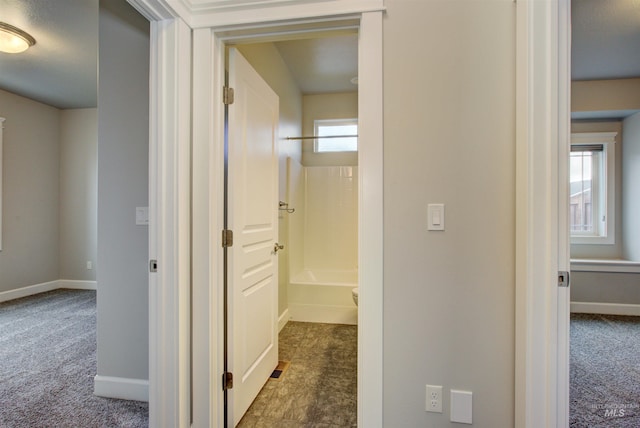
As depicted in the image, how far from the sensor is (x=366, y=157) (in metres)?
1.30

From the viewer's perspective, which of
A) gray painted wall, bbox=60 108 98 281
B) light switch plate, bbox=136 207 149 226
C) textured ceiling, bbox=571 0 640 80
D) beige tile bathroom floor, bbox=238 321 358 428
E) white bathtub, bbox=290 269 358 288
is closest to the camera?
beige tile bathroom floor, bbox=238 321 358 428

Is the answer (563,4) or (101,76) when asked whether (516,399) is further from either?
(101,76)

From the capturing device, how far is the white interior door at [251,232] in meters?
1.56

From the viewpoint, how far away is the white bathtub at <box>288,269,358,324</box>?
10.5 ft

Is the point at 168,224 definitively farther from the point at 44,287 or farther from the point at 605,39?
the point at 44,287

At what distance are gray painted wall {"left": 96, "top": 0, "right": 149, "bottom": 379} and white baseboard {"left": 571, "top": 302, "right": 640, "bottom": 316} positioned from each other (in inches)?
177

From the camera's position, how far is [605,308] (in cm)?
346

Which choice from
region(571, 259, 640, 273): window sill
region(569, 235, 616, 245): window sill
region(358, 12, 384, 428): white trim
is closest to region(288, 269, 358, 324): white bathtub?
region(358, 12, 384, 428): white trim

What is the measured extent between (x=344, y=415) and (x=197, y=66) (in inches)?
79.3

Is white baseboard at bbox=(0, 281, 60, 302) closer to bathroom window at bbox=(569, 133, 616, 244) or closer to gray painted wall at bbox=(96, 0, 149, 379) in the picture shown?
gray painted wall at bbox=(96, 0, 149, 379)

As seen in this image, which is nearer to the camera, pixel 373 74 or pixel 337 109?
pixel 373 74

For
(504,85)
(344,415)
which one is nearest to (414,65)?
(504,85)

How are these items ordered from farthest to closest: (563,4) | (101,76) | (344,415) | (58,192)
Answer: (58,192), (101,76), (344,415), (563,4)

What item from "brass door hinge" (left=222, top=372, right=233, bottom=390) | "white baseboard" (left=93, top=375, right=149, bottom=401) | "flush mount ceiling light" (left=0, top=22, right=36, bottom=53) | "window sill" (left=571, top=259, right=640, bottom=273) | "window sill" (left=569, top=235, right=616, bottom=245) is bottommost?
"white baseboard" (left=93, top=375, right=149, bottom=401)
